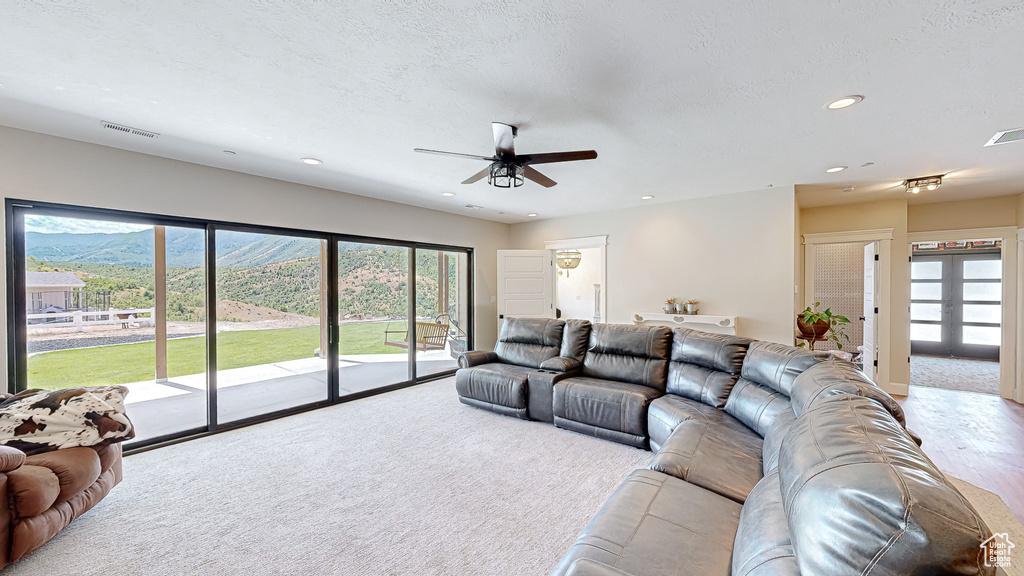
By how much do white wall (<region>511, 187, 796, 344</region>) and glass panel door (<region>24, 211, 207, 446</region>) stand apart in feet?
16.7

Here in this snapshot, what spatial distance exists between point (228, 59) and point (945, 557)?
9.75 ft

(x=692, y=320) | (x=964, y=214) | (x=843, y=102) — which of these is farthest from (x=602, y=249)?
(x=964, y=214)

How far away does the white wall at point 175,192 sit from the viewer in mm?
2773

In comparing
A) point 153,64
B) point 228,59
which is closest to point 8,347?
point 153,64

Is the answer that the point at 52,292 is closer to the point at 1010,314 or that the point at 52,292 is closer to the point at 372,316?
the point at 372,316

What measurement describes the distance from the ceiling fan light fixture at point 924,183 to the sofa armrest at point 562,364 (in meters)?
4.06

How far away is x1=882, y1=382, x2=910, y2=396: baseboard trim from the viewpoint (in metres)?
4.96

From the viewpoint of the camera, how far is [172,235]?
3523 millimetres

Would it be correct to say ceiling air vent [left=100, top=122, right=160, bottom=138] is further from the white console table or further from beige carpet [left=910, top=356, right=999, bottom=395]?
beige carpet [left=910, top=356, right=999, bottom=395]

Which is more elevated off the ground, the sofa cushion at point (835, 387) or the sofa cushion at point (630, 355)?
the sofa cushion at point (835, 387)

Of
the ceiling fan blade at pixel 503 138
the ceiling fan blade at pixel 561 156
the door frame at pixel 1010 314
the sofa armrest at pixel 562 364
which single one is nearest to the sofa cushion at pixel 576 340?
the sofa armrest at pixel 562 364

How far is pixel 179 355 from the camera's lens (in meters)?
3.60

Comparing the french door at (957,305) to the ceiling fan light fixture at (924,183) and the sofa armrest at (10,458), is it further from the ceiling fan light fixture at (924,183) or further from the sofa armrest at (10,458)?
the sofa armrest at (10,458)

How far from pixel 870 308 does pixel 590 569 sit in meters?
6.23
